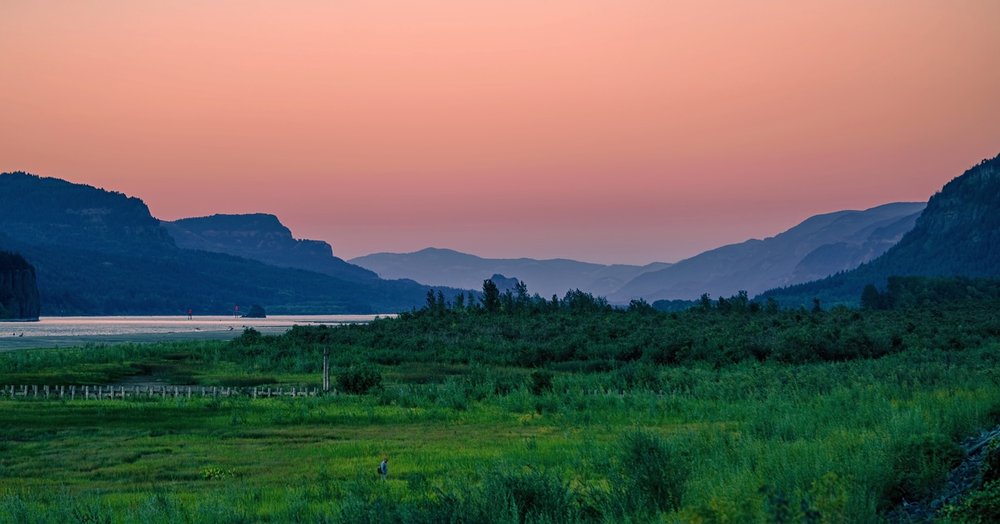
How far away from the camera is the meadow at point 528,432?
1398 centimetres

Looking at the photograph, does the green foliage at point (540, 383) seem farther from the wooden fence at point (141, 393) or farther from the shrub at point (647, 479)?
the shrub at point (647, 479)

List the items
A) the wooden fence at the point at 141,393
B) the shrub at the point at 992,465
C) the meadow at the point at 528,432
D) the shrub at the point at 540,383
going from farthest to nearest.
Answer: the shrub at the point at 540,383 < the wooden fence at the point at 141,393 < the meadow at the point at 528,432 < the shrub at the point at 992,465

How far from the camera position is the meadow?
13984 millimetres

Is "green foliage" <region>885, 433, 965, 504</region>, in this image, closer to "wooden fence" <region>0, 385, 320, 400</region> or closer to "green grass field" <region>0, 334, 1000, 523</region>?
"green grass field" <region>0, 334, 1000, 523</region>

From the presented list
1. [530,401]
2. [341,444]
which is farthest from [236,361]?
[341,444]

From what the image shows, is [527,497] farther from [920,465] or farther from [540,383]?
[540,383]

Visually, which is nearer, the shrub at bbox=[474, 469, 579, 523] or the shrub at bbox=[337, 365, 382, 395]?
the shrub at bbox=[474, 469, 579, 523]

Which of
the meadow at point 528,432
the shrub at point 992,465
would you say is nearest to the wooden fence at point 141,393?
the meadow at point 528,432

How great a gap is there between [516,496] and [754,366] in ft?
141

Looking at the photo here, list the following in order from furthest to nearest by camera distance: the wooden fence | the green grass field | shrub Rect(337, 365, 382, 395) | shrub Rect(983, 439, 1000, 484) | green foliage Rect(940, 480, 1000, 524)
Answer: shrub Rect(337, 365, 382, 395) < the wooden fence < the green grass field < shrub Rect(983, 439, 1000, 484) < green foliage Rect(940, 480, 1000, 524)

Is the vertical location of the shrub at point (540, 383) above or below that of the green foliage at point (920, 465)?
below

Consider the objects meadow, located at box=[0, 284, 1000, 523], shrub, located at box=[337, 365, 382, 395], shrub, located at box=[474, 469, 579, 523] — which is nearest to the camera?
shrub, located at box=[474, 469, 579, 523]

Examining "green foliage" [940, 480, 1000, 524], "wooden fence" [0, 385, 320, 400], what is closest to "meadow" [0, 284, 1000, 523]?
"green foliage" [940, 480, 1000, 524]

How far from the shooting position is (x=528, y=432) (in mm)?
31984
